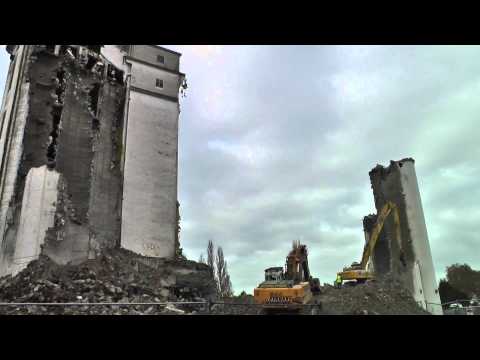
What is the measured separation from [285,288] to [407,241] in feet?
42.5

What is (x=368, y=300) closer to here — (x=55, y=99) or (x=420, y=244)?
(x=420, y=244)

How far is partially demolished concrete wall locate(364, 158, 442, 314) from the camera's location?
78.6 feet

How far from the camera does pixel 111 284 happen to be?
61.2ft

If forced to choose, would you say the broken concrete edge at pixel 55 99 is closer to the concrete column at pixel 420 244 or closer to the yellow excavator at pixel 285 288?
the yellow excavator at pixel 285 288

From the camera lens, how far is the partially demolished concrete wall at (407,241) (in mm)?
23969

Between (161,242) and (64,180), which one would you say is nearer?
(64,180)

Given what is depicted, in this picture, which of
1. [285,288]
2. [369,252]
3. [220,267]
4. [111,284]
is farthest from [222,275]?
[285,288]
